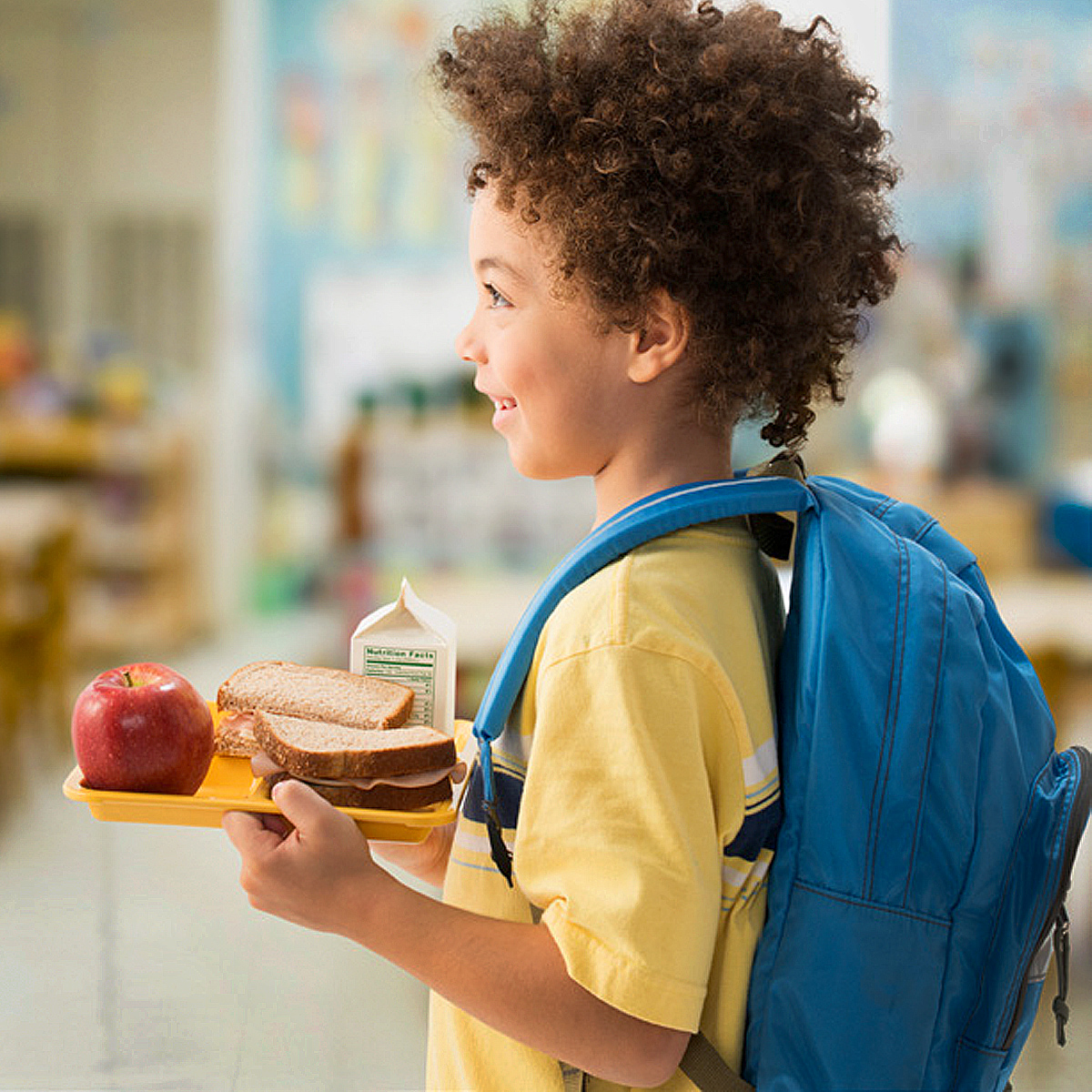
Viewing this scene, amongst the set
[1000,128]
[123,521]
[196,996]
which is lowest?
[196,996]

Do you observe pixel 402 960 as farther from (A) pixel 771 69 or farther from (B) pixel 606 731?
(A) pixel 771 69

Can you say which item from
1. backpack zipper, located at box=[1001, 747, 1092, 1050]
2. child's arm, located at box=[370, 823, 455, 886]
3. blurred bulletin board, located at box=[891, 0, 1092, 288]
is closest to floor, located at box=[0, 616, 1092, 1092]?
child's arm, located at box=[370, 823, 455, 886]

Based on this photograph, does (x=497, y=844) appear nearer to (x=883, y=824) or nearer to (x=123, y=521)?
(x=883, y=824)

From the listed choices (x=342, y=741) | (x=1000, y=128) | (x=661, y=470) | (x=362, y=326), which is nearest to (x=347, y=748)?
(x=342, y=741)

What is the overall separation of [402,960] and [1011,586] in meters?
2.40

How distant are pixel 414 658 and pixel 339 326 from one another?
2.35 meters

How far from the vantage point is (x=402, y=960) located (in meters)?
0.69

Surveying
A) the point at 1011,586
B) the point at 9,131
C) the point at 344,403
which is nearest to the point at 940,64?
the point at 1011,586

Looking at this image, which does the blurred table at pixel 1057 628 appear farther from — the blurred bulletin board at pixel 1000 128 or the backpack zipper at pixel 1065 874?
the backpack zipper at pixel 1065 874

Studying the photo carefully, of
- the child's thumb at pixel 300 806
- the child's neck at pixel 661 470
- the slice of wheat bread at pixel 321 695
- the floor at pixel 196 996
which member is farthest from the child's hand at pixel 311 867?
the floor at pixel 196 996

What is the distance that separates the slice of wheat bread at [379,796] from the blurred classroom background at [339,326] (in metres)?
1.79

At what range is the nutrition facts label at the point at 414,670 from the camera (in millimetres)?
859

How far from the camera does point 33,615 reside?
328 centimetres

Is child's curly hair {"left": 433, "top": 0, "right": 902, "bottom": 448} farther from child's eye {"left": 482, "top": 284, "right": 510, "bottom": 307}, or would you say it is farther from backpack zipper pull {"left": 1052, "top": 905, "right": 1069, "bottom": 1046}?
backpack zipper pull {"left": 1052, "top": 905, "right": 1069, "bottom": 1046}
